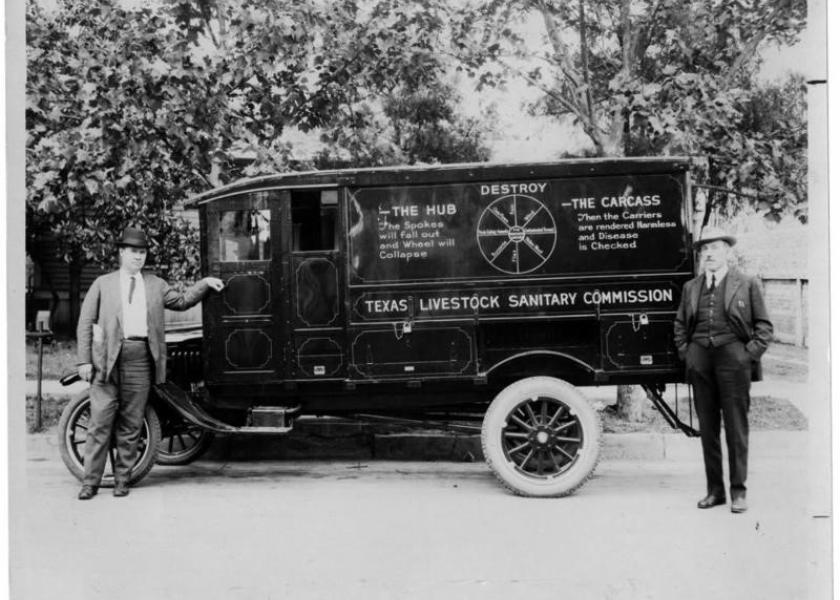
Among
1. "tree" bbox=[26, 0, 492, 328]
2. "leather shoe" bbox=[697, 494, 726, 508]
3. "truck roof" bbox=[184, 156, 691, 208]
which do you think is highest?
"tree" bbox=[26, 0, 492, 328]

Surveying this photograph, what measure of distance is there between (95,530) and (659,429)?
4607mm

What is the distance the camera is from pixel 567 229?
18.7ft

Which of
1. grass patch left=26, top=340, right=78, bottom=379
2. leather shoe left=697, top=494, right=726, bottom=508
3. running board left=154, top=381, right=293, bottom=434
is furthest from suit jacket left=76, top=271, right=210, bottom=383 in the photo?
leather shoe left=697, top=494, right=726, bottom=508

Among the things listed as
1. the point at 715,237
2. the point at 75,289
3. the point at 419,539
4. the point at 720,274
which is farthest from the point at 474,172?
the point at 75,289

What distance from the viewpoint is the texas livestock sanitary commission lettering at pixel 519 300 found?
5.65 meters

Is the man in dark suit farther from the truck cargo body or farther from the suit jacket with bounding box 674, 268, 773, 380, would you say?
the truck cargo body

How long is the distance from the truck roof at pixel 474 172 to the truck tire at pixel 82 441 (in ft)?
6.40

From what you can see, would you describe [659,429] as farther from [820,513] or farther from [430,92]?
[430,92]

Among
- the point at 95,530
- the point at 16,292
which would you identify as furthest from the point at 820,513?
the point at 16,292

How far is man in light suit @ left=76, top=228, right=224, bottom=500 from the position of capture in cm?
578

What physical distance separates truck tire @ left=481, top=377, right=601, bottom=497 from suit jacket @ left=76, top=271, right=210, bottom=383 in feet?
7.65

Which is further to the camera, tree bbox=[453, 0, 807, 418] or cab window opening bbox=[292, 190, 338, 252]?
tree bbox=[453, 0, 807, 418]

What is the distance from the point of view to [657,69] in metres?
6.76

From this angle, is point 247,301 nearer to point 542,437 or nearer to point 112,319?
point 112,319
